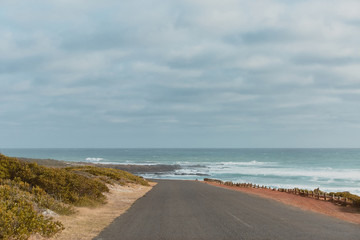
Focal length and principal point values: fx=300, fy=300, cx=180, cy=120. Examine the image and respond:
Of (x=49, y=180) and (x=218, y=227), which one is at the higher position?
(x=49, y=180)

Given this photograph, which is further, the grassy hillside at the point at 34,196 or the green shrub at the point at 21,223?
the grassy hillside at the point at 34,196

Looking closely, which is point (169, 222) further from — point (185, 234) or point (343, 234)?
point (343, 234)

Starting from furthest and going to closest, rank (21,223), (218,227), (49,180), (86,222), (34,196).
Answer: (49,180)
(34,196)
(86,222)
(218,227)
(21,223)

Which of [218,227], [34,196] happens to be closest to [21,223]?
[34,196]

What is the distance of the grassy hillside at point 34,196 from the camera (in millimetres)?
9375

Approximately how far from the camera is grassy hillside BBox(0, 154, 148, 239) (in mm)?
9375

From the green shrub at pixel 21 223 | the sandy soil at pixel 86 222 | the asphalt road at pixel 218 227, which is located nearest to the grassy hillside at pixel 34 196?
the green shrub at pixel 21 223

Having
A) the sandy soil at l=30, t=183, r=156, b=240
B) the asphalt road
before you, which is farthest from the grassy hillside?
the asphalt road

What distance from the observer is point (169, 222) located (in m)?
13.5

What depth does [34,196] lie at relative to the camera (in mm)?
14352

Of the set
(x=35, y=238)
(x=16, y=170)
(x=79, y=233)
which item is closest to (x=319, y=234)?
(x=79, y=233)

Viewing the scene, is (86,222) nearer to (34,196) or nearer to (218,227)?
(34,196)

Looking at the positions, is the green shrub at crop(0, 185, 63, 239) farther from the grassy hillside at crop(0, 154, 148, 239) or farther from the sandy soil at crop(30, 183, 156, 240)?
the sandy soil at crop(30, 183, 156, 240)

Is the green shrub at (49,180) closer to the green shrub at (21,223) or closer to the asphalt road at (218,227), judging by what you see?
the asphalt road at (218,227)
